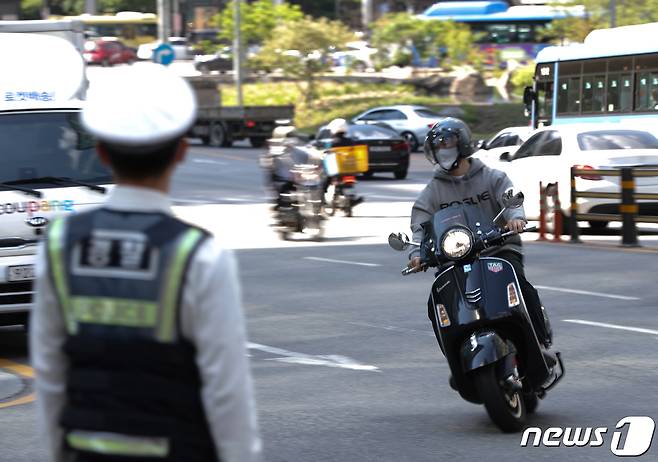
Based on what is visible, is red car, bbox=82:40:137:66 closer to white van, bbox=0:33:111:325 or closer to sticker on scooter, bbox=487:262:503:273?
white van, bbox=0:33:111:325

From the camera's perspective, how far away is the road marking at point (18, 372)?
879 centimetres

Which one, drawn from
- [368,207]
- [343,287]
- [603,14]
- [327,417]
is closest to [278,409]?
[327,417]

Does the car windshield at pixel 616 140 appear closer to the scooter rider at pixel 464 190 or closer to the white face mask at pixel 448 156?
the scooter rider at pixel 464 190

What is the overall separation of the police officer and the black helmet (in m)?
4.49

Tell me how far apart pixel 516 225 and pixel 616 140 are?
45.1 ft

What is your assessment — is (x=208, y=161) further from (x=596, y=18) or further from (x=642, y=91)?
(x=596, y=18)

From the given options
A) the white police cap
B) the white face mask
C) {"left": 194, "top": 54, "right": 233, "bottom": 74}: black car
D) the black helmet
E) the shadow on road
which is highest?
the white police cap

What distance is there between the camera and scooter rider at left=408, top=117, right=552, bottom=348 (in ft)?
24.9

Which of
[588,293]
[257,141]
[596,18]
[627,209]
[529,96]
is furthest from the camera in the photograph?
[596,18]

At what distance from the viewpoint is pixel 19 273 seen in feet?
34.3

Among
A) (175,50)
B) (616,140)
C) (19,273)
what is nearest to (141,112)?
(19,273)

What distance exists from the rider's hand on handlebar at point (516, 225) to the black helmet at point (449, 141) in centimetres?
51

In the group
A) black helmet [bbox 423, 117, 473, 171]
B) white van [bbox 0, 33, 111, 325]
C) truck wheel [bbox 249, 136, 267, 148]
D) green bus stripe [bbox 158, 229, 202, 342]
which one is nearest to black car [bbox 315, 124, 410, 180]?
truck wheel [bbox 249, 136, 267, 148]

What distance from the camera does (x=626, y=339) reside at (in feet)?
35.3
